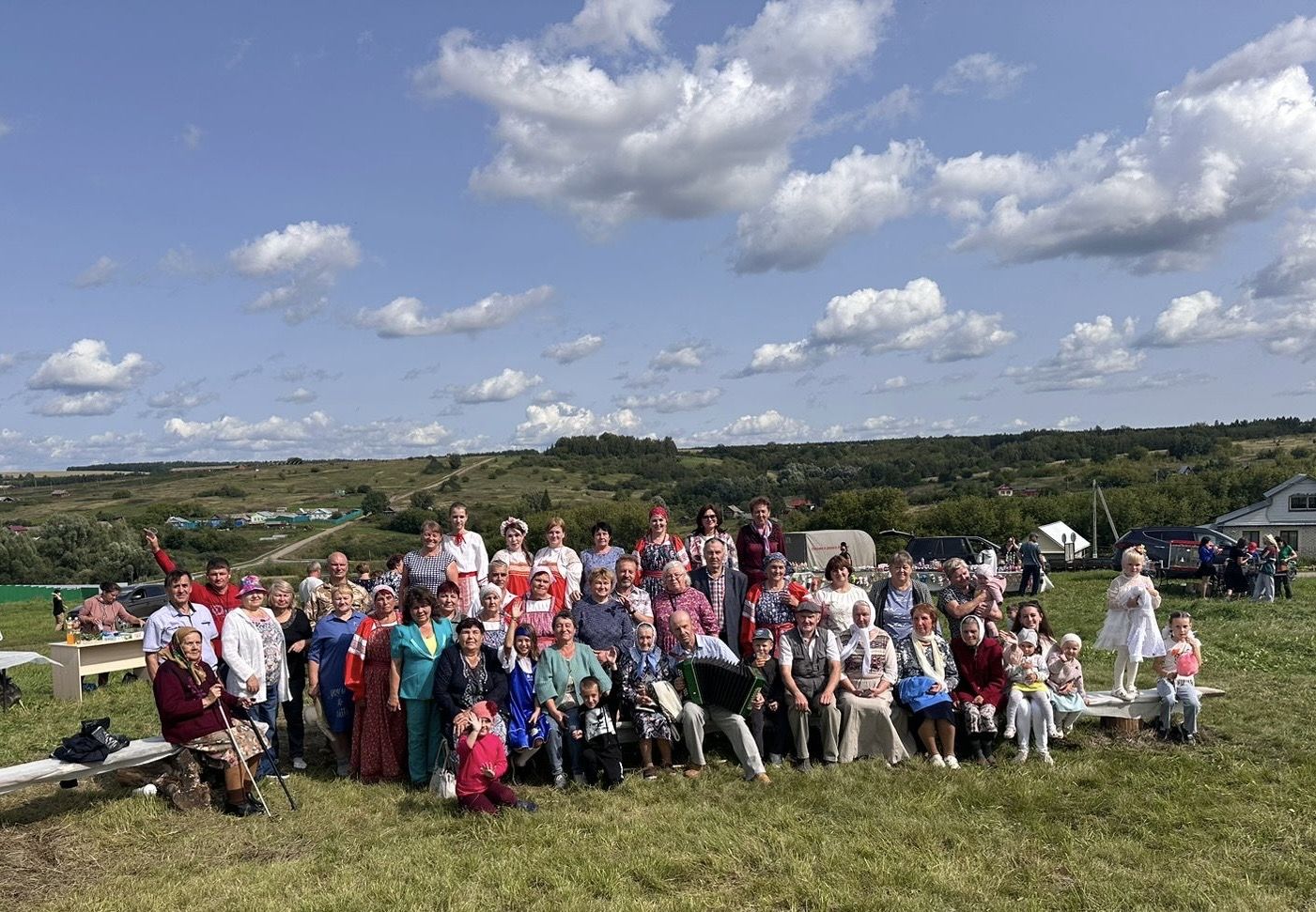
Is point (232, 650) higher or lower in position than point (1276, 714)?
higher

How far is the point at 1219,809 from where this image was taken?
5.68 meters

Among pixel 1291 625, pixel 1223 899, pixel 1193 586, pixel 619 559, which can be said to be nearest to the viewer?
pixel 1223 899

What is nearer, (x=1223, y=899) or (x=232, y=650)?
(x=1223, y=899)

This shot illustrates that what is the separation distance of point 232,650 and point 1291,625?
48.4ft

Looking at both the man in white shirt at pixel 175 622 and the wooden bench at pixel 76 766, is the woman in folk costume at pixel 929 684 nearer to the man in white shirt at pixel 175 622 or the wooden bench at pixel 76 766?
the man in white shirt at pixel 175 622

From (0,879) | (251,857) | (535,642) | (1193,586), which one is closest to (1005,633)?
(535,642)

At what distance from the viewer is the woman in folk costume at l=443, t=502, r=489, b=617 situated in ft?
25.3

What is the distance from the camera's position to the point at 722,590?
7.34m

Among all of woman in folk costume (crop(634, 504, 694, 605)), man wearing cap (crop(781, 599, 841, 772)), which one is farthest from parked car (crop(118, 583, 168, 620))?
man wearing cap (crop(781, 599, 841, 772))

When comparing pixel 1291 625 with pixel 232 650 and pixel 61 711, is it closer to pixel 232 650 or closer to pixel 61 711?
pixel 232 650

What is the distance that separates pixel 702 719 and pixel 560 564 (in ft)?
6.24

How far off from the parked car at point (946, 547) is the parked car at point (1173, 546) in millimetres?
3903

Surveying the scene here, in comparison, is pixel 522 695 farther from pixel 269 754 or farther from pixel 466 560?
pixel 269 754

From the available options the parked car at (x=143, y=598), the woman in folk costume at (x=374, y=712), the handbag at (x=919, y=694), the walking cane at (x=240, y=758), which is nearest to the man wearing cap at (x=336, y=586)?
the woman in folk costume at (x=374, y=712)
